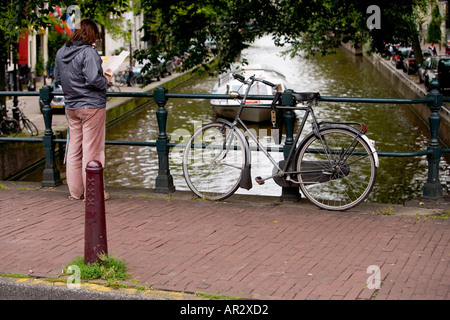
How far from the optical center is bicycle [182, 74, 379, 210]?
6.67 meters

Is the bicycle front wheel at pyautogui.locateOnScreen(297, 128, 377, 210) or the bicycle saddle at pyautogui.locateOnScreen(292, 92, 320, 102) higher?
the bicycle saddle at pyautogui.locateOnScreen(292, 92, 320, 102)

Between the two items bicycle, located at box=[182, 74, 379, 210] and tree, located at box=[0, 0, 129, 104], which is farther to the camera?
tree, located at box=[0, 0, 129, 104]

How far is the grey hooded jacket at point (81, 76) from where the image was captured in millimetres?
6836

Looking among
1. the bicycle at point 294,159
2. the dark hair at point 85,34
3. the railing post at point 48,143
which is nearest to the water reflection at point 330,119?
the bicycle at point 294,159

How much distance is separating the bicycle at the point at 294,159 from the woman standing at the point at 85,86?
0.94 m

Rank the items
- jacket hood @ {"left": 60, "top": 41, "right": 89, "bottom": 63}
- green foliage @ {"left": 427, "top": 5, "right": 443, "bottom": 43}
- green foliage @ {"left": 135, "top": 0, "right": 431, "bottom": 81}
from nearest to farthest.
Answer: jacket hood @ {"left": 60, "top": 41, "right": 89, "bottom": 63} → green foliage @ {"left": 135, "top": 0, "right": 431, "bottom": 81} → green foliage @ {"left": 427, "top": 5, "right": 443, "bottom": 43}

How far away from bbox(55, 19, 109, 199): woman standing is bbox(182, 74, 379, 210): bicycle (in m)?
0.94

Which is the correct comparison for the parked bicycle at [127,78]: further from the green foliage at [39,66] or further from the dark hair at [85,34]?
the dark hair at [85,34]

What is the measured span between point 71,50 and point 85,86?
37 centimetres

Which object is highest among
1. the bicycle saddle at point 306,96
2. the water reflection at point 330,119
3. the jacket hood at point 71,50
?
the jacket hood at point 71,50

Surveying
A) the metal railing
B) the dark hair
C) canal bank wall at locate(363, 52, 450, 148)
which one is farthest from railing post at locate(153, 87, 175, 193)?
canal bank wall at locate(363, 52, 450, 148)

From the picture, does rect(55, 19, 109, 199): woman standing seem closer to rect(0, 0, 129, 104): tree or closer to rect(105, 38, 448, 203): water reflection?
rect(105, 38, 448, 203): water reflection

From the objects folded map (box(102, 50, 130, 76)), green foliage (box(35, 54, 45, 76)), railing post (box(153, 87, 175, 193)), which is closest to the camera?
folded map (box(102, 50, 130, 76))
